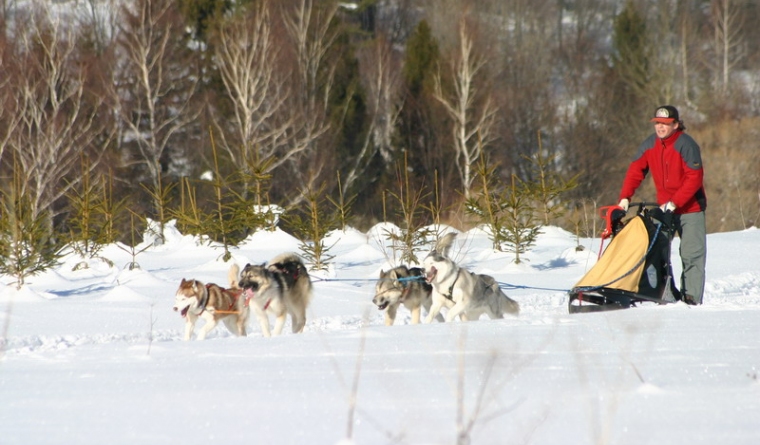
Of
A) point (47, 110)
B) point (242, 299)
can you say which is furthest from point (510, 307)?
point (47, 110)

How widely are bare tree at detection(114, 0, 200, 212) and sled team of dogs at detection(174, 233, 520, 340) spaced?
54.7 ft

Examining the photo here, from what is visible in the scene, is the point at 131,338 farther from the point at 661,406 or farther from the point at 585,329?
the point at 661,406

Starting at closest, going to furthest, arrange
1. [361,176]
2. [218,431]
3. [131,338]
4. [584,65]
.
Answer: [218,431] → [131,338] → [361,176] → [584,65]

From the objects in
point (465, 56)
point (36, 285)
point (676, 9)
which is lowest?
point (36, 285)

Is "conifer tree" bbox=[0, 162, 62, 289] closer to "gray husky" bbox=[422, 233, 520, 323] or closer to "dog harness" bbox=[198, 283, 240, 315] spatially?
"dog harness" bbox=[198, 283, 240, 315]

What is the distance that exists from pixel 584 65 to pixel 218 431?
3919cm

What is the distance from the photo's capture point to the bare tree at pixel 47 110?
19.7 m

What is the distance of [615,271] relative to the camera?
6.17 metres

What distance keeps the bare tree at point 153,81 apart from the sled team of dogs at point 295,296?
1669 cm

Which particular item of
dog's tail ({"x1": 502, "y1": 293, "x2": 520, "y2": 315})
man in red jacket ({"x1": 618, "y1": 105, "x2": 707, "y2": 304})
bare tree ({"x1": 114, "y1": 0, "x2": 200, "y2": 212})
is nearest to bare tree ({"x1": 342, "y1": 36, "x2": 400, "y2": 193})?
bare tree ({"x1": 114, "y1": 0, "x2": 200, "y2": 212})

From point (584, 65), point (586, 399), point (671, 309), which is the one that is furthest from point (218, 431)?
point (584, 65)

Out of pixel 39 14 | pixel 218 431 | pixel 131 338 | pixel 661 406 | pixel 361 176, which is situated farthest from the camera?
pixel 361 176

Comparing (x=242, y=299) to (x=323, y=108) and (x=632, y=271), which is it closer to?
(x=632, y=271)

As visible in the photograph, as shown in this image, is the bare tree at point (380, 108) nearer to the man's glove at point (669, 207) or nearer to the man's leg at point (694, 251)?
the man's leg at point (694, 251)
